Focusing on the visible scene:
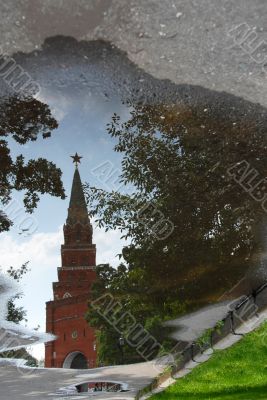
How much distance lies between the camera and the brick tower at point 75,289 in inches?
72.2

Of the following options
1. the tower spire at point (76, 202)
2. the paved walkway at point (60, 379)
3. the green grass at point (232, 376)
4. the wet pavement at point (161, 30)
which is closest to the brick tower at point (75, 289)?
the tower spire at point (76, 202)

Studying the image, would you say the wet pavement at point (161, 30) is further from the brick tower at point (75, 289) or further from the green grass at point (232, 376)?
the green grass at point (232, 376)

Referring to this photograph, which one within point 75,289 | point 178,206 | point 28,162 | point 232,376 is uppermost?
point 28,162

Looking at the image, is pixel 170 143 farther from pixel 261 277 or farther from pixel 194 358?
pixel 194 358

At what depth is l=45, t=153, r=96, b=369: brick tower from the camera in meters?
1.83

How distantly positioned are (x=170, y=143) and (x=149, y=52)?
38cm

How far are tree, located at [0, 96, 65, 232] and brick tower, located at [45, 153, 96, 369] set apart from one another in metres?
0.10

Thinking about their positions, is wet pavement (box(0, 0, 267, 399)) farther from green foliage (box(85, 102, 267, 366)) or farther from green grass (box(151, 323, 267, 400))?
green grass (box(151, 323, 267, 400))

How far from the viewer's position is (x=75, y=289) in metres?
1.81

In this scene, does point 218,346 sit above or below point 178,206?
below

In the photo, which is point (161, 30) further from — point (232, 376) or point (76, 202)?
point (232, 376)

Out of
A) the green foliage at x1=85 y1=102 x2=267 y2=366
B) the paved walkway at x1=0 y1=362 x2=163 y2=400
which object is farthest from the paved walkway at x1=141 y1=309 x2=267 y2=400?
the green foliage at x1=85 y1=102 x2=267 y2=366

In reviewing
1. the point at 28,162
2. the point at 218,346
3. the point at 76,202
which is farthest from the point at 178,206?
the point at 218,346

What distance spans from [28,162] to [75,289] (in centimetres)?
53
